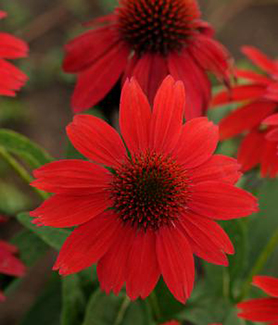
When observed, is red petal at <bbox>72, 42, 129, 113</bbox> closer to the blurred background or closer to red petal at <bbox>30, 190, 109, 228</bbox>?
red petal at <bbox>30, 190, 109, 228</bbox>

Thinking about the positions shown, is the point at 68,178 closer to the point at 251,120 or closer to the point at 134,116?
the point at 134,116

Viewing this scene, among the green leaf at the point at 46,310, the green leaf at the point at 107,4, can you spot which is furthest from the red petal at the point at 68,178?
the green leaf at the point at 107,4

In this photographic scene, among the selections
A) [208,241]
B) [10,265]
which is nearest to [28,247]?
[10,265]

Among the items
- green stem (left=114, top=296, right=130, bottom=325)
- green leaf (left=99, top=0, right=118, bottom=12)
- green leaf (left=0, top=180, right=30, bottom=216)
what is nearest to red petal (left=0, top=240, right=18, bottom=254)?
green stem (left=114, top=296, right=130, bottom=325)

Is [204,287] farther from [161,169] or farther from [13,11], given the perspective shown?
[13,11]

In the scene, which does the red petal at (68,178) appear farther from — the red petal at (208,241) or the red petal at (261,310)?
the red petal at (261,310)

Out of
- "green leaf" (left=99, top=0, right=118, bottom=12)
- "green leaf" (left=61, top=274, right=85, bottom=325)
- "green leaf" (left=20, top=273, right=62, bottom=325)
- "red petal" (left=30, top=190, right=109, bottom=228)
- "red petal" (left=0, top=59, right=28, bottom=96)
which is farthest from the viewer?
"green leaf" (left=99, top=0, right=118, bottom=12)
